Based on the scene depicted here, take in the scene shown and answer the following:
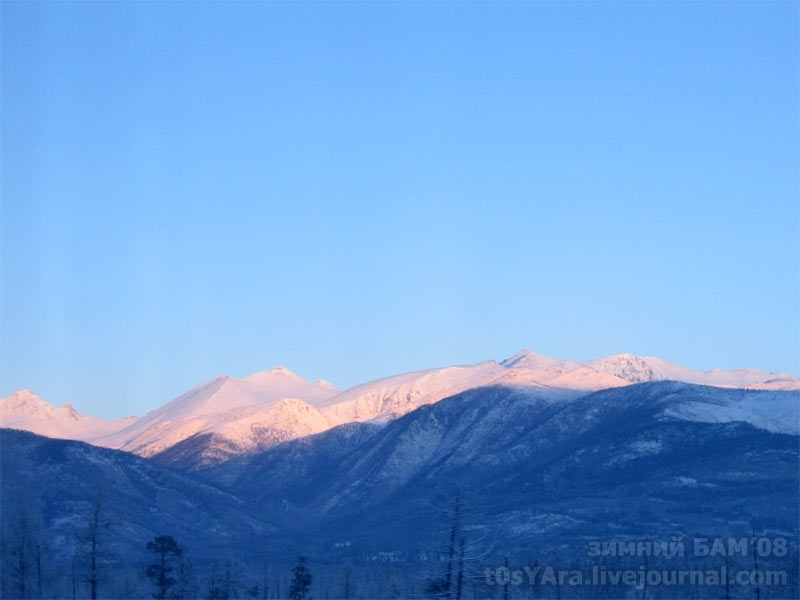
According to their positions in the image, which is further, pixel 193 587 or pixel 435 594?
pixel 193 587

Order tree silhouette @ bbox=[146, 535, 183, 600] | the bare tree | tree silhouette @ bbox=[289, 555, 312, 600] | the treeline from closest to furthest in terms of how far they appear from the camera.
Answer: the treeline
tree silhouette @ bbox=[146, 535, 183, 600]
the bare tree
tree silhouette @ bbox=[289, 555, 312, 600]

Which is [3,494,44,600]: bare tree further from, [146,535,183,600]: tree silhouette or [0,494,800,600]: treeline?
[146,535,183,600]: tree silhouette

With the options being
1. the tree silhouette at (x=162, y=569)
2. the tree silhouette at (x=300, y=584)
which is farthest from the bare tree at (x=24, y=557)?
the tree silhouette at (x=300, y=584)

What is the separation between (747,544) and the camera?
123m

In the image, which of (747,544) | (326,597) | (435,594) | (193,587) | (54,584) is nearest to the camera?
(435,594)

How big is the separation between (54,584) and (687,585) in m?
72.7

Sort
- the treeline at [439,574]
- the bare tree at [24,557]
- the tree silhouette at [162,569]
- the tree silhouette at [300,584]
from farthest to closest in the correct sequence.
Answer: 1. the tree silhouette at [300,584]
2. the bare tree at [24,557]
3. the tree silhouette at [162,569]
4. the treeline at [439,574]

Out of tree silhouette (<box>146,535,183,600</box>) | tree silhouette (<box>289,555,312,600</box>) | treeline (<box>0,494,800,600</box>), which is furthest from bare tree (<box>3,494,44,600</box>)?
tree silhouette (<box>289,555,312,600</box>)

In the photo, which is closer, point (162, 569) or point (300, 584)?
point (162, 569)

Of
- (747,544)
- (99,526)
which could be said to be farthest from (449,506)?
(747,544)

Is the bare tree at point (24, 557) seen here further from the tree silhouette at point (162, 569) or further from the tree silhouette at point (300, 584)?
the tree silhouette at point (300, 584)

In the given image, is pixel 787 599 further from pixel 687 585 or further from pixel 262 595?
pixel 262 595

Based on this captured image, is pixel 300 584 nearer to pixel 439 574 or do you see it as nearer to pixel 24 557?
pixel 24 557

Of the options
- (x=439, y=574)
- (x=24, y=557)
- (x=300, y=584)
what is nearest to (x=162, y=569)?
(x=24, y=557)
